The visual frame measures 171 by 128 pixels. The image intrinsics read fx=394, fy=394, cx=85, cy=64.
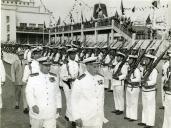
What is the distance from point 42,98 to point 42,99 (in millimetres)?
15

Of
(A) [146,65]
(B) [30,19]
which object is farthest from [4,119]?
(B) [30,19]

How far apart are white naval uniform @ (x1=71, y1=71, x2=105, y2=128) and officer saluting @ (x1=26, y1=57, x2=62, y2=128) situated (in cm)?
44

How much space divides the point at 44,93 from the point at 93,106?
0.78 m

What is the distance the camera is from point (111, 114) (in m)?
10.0

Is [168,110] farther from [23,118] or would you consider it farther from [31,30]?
[31,30]

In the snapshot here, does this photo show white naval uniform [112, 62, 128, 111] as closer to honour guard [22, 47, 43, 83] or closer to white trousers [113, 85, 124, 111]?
white trousers [113, 85, 124, 111]

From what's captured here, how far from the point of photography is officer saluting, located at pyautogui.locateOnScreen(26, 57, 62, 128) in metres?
5.75

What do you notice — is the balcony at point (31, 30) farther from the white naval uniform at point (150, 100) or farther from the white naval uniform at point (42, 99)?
the white naval uniform at point (42, 99)

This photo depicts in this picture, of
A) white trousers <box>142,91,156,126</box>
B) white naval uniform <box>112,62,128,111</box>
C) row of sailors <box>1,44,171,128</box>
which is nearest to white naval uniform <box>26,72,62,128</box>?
row of sailors <box>1,44,171,128</box>

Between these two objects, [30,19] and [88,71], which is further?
[30,19]

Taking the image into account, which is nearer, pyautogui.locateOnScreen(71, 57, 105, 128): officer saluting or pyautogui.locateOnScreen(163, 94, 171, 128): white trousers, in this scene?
pyautogui.locateOnScreen(71, 57, 105, 128): officer saluting

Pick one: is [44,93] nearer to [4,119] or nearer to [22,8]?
[4,119]

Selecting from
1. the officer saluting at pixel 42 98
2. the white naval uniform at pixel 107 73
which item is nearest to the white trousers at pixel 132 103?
the officer saluting at pixel 42 98

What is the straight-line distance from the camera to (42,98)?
578 cm
